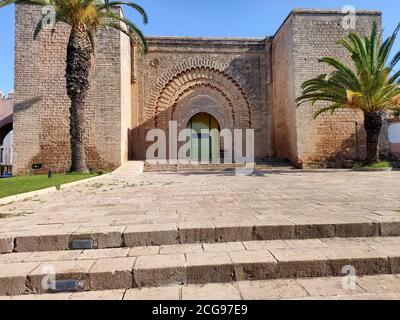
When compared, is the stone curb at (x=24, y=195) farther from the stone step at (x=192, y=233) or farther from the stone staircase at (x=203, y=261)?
the stone staircase at (x=203, y=261)

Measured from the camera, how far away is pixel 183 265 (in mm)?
2074

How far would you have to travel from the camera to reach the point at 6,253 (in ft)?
8.02

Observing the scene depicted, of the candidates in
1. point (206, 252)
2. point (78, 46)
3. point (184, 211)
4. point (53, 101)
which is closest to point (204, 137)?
point (53, 101)

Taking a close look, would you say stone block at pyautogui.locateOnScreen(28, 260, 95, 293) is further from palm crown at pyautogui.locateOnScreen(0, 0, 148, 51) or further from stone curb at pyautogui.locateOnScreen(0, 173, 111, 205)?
palm crown at pyautogui.locateOnScreen(0, 0, 148, 51)

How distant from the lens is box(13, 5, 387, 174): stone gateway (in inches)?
443

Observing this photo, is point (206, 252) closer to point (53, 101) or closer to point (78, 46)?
point (78, 46)

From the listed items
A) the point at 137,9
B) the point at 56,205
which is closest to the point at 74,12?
the point at 137,9

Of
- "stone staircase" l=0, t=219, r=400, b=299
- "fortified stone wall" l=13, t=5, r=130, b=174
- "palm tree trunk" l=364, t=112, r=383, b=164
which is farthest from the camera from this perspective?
"fortified stone wall" l=13, t=5, r=130, b=174

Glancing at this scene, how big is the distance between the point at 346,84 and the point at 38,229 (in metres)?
10.7

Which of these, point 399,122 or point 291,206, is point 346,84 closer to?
point 399,122

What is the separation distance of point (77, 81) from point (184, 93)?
237 inches

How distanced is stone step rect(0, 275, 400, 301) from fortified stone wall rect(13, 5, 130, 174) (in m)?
9.77

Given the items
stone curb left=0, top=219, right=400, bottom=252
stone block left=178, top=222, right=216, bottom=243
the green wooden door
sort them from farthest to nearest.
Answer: the green wooden door → stone block left=178, top=222, right=216, bottom=243 → stone curb left=0, top=219, right=400, bottom=252

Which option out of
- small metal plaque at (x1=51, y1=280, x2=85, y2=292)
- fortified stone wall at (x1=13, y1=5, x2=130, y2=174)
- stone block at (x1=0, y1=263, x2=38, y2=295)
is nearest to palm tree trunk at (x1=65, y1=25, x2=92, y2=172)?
fortified stone wall at (x1=13, y1=5, x2=130, y2=174)
